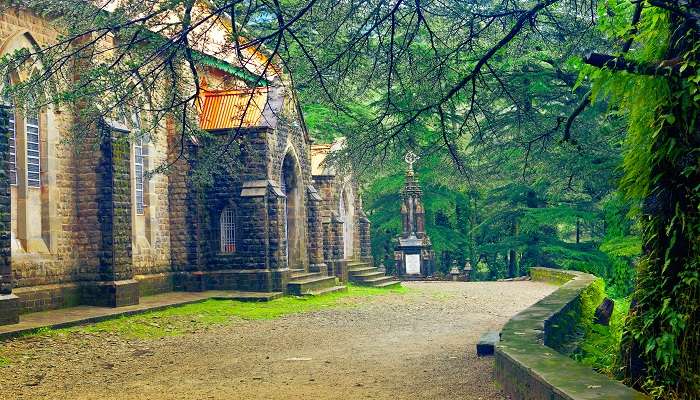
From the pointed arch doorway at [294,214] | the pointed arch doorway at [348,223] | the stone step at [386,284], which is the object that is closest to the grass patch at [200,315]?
the pointed arch doorway at [294,214]

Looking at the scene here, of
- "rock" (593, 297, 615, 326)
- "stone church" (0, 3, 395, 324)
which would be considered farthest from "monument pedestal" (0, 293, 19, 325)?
"rock" (593, 297, 615, 326)

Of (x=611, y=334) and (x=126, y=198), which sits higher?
(x=126, y=198)

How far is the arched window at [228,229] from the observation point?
2214 centimetres

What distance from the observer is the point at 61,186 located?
17016mm

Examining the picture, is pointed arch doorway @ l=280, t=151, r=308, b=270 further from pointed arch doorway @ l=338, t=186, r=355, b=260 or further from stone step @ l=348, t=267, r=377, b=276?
pointed arch doorway @ l=338, t=186, r=355, b=260

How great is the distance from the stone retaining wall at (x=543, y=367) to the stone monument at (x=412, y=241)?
23.4 metres

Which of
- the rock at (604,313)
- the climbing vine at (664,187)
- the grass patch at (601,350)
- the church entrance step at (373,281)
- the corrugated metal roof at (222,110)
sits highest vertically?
the corrugated metal roof at (222,110)

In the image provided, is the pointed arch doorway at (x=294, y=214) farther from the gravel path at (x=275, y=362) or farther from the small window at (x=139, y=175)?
the gravel path at (x=275, y=362)

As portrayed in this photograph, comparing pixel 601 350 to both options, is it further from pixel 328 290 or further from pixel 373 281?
pixel 373 281

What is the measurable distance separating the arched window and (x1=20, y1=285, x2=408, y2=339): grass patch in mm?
2320

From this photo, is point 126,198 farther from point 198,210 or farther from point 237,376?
point 237,376

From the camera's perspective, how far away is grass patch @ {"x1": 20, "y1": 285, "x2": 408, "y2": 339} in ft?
45.8

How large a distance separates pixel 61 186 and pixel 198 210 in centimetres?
536

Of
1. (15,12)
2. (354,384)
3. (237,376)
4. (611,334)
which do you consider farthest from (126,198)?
(611,334)
